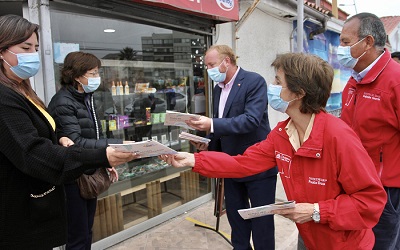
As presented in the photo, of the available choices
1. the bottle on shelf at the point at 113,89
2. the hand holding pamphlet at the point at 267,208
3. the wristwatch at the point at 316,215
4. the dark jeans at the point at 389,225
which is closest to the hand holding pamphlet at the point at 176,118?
the hand holding pamphlet at the point at 267,208

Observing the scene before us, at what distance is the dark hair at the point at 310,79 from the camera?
1.70m

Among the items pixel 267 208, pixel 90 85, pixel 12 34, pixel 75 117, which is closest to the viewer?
pixel 267 208

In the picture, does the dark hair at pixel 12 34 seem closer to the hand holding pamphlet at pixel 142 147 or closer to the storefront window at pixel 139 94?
the hand holding pamphlet at pixel 142 147

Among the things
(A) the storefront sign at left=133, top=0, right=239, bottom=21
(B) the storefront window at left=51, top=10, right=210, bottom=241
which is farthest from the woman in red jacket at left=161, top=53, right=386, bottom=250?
(B) the storefront window at left=51, top=10, right=210, bottom=241

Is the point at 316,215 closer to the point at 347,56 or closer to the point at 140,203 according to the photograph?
the point at 347,56

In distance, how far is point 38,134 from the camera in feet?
5.30

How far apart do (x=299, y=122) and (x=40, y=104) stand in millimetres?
1491

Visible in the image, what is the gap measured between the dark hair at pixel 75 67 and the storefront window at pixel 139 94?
40 centimetres

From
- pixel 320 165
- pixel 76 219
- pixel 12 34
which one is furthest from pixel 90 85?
pixel 320 165

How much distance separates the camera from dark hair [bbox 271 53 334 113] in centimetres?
170

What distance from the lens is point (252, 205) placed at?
8.73 feet

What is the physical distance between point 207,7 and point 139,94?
4.51 ft

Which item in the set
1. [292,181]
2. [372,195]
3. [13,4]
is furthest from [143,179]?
[372,195]

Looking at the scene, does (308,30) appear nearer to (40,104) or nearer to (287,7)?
(287,7)
